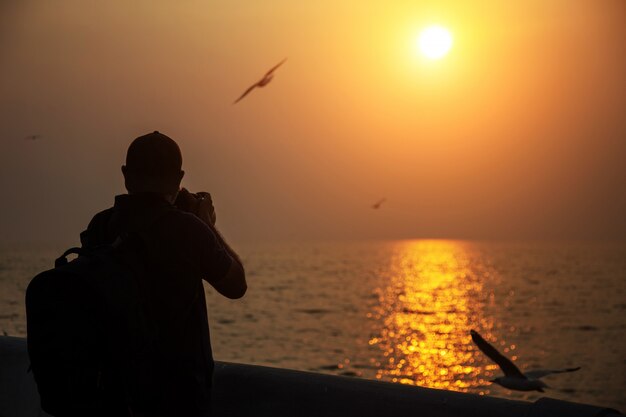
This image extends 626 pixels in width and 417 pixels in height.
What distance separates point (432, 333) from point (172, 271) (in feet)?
160

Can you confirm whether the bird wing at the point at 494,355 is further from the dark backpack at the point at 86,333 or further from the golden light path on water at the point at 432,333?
the golden light path on water at the point at 432,333

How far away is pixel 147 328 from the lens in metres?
3.31

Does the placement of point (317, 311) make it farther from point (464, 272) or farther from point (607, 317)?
point (464, 272)

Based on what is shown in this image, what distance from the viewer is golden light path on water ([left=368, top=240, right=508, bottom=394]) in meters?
33.1

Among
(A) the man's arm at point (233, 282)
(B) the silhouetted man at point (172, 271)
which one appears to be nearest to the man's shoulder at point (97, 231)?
(B) the silhouetted man at point (172, 271)

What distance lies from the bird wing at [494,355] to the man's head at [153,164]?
4286 mm

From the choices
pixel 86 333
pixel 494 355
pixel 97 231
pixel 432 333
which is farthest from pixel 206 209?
pixel 432 333

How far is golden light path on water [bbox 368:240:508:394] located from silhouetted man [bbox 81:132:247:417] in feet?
83.4

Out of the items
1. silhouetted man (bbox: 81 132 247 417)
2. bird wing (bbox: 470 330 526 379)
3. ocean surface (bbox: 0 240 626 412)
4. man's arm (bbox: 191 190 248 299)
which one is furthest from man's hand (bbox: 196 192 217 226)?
ocean surface (bbox: 0 240 626 412)

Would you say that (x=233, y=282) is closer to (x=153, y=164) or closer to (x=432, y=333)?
(x=153, y=164)

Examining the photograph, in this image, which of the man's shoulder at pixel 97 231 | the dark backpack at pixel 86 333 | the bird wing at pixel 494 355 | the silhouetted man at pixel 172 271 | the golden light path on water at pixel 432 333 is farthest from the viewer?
the golden light path on water at pixel 432 333

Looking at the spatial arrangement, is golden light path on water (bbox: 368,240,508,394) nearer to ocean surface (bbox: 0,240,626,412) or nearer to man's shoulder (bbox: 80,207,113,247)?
ocean surface (bbox: 0,240,626,412)

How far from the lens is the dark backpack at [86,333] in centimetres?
323

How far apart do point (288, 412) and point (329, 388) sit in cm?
27
